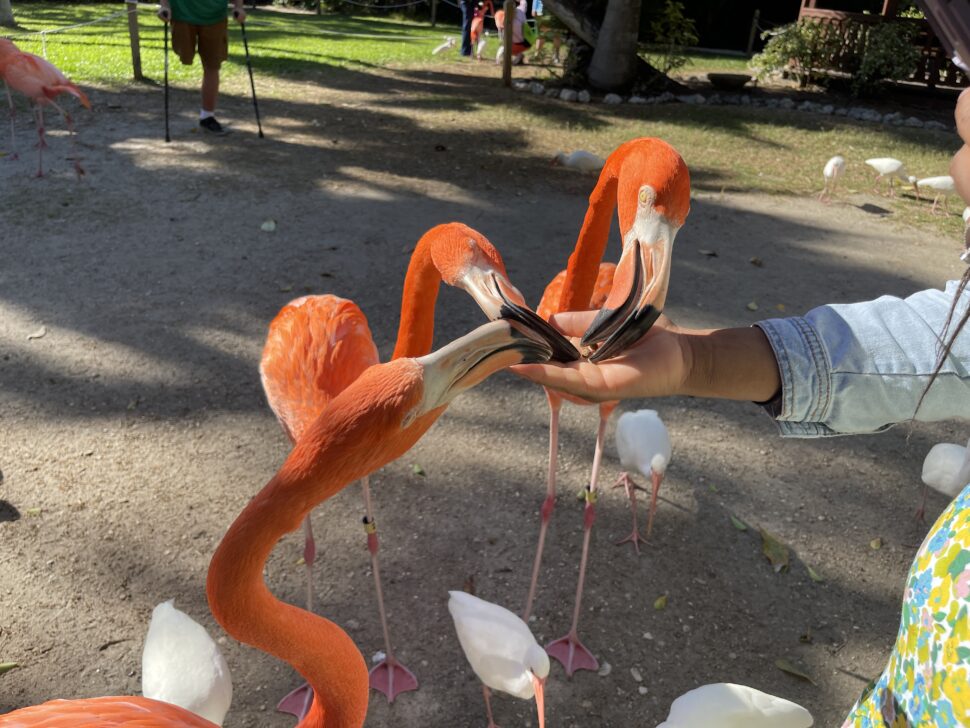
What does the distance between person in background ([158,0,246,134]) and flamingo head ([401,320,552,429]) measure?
7.34m

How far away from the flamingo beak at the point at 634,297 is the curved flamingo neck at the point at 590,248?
18.8 inches

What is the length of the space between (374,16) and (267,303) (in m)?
20.2

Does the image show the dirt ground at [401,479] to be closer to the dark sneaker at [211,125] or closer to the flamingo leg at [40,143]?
the flamingo leg at [40,143]

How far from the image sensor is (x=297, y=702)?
95.0 inches

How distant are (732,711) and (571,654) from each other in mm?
738

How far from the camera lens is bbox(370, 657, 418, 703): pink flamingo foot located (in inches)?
97.8

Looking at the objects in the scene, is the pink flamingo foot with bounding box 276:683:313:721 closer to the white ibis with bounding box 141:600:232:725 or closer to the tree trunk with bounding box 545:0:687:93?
the white ibis with bounding box 141:600:232:725

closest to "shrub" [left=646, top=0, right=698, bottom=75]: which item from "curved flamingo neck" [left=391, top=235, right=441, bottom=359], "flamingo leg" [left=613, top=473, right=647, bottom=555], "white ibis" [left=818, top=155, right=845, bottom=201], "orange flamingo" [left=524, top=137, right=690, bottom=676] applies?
"white ibis" [left=818, top=155, right=845, bottom=201]

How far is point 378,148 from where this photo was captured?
8.12 metres

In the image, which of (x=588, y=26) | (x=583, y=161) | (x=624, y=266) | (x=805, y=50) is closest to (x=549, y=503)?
(x=624, y=266)

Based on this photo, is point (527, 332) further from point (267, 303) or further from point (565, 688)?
point (267, 303)

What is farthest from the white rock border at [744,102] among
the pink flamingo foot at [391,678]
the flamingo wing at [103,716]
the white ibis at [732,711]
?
the flamingo wing at [103,716]

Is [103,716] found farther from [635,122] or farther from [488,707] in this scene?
[635,122]

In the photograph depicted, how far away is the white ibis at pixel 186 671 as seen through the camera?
2.04m
